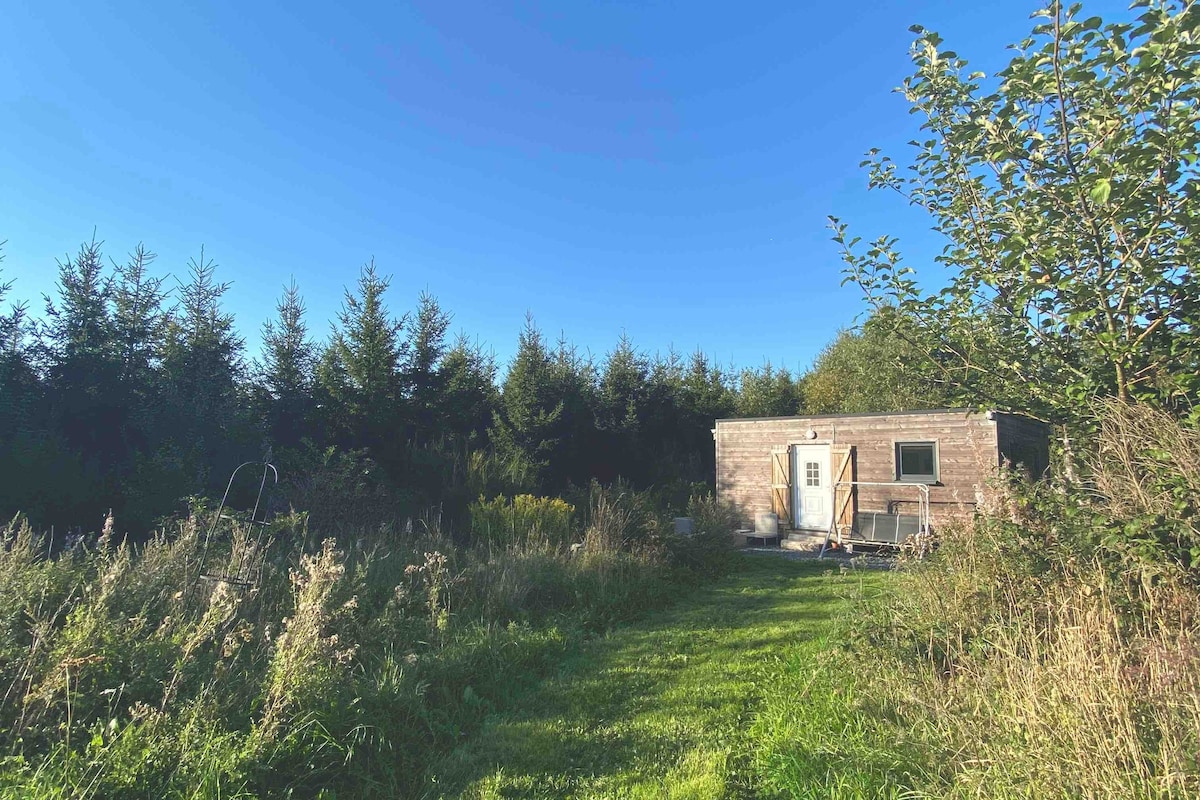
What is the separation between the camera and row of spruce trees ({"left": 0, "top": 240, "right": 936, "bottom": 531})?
792 cm

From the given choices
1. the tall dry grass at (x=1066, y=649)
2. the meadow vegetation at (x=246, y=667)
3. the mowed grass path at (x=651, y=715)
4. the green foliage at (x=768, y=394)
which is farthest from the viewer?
the green foliage at (x=768, y=394)

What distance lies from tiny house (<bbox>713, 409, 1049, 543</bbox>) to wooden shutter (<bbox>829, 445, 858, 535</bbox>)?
0.07 feet

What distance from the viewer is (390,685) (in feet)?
12.2

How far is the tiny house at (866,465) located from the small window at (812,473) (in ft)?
0.07

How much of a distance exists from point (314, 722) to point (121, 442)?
820 cm

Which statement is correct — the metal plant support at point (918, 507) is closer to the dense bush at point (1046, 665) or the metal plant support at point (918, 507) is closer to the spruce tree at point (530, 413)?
the spruce tree at point (530, 413)

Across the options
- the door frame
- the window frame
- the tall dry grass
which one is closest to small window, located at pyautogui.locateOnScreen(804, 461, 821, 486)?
the door frame

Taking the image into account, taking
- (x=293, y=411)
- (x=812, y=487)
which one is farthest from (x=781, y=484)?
(x=293, y=411)

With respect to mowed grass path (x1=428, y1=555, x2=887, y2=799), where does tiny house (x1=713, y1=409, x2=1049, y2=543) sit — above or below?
above

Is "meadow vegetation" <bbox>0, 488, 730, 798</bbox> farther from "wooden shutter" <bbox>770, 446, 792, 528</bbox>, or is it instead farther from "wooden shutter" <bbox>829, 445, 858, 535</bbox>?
"wooden shutter" <bbox>770, 446, 792, 528</bbox>

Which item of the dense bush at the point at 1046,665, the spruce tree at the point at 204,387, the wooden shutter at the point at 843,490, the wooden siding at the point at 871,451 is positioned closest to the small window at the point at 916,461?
the wooden siding at the point at 871,451

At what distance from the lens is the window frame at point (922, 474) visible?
11992 mm

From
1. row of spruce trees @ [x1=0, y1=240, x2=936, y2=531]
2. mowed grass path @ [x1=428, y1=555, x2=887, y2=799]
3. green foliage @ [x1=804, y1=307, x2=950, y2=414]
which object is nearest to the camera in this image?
mowed grass path @ [x1=428, y1=555, x2=887, y2=799]

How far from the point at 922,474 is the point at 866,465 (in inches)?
40.4
